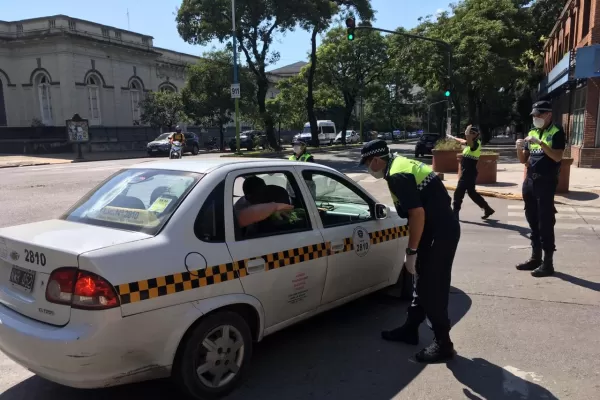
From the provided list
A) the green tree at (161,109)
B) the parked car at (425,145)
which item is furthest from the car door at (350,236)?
the green tree at (161,109)

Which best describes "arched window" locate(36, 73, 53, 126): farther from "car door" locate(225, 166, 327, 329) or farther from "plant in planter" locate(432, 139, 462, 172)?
"car door" locate(225, 166, 327, 329)

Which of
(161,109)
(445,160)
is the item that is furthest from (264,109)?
(445,160)

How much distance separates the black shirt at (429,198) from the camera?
347 centimetres

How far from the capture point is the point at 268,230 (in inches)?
141

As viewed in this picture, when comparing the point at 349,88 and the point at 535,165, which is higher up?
the point at 349,88

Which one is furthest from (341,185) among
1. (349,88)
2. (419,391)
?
(349,88)

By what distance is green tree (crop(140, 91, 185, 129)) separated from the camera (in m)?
38.4

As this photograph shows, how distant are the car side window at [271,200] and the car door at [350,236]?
15 centimetres

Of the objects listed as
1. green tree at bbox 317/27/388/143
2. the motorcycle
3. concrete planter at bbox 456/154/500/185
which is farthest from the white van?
concrete planter at bbox 456/154/500/185

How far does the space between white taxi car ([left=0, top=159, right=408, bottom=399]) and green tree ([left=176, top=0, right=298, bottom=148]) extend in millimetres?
26968

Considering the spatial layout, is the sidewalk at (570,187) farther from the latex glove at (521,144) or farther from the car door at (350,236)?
the car door at (350,236)

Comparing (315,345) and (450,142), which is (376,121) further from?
(315,345)

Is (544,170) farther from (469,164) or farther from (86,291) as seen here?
(86,291)

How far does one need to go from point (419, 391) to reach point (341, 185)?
1.91 metres
